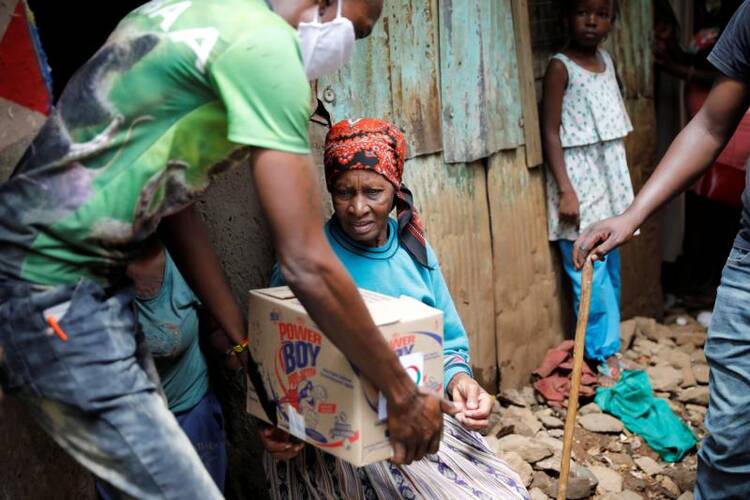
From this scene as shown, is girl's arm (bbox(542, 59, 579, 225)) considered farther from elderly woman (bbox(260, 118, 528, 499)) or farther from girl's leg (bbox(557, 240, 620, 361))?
elderly woman (bbox(260, 118, 528, 499))

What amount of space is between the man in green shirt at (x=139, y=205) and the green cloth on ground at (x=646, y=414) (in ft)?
9.02

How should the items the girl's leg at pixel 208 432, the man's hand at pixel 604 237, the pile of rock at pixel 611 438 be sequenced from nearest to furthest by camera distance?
the girl's leg at pixel 208 432 < the man's hand at pixel 604 237 < the pile of rock at pixel 611 438

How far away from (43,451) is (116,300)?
38.1 inches

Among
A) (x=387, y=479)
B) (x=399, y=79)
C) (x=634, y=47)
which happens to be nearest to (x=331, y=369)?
(x=387, y=479)

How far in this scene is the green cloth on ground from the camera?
412 cm

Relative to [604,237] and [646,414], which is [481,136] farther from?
[646,414]

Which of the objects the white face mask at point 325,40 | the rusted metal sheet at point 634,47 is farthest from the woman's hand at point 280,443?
the rusted metal sheet at point 634,47

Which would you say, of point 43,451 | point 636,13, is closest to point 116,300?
point 43,451

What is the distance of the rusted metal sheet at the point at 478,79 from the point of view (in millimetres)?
3807

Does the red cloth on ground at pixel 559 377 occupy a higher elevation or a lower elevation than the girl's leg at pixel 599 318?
lower

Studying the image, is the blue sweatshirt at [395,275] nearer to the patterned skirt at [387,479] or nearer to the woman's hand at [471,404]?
the woman's hand at [471,404]

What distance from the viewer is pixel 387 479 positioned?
2.44 m

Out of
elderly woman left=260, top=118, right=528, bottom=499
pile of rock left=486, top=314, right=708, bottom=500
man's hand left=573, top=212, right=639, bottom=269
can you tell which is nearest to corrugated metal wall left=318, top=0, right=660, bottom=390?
pile of rock left=486, top=314, right=708, bottom=500

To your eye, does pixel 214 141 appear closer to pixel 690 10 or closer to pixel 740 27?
pixel 740 27
